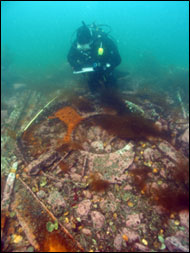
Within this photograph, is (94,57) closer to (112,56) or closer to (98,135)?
(112,56)

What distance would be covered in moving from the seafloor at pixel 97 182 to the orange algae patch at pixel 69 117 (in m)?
0.04

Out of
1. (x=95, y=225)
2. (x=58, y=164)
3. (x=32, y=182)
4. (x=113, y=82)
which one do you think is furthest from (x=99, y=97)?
(x=95, y=225)

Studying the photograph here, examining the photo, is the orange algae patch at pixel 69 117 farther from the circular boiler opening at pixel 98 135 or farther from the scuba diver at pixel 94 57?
the scuba diver at pixel 94 57

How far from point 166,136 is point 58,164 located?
11.0 feet

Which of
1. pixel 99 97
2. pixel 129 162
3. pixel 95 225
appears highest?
pixel 99 97

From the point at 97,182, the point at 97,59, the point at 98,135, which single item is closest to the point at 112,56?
the point at 97,59

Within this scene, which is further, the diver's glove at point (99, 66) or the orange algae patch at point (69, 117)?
the diver's glove at point (99, 66)


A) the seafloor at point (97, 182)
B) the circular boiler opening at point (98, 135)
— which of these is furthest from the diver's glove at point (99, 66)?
the circular boiler opening at point (98, 135)

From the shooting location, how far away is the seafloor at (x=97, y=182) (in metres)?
3.00

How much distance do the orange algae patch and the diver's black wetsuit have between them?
1921 mm

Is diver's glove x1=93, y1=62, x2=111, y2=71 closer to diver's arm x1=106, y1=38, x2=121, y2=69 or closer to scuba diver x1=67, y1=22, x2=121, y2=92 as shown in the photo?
scuba diver x1=67, y1=22, x2=121, y2=92

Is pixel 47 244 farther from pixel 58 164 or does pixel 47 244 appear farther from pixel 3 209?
pixel 58 164

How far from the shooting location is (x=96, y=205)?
3480mm

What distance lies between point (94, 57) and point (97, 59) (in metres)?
0.18
